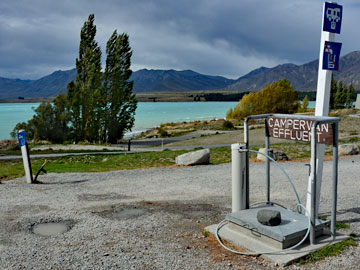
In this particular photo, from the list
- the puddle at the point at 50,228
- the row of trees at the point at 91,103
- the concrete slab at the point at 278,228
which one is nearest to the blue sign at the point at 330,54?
the concrete slab at the point at 278,228

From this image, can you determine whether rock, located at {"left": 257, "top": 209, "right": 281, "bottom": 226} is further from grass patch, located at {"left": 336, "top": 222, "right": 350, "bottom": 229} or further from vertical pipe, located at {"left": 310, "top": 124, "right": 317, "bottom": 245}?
grass patch, located at {"left": 336, "top": 222, "right": 350, "bottom": 229}

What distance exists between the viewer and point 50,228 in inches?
292

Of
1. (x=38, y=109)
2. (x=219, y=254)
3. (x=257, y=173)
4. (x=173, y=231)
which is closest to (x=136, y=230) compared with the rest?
(x=173, y=231)

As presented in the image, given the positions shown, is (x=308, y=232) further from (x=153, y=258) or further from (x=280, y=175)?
(x=280, y=175)

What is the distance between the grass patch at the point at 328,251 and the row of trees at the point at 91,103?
1369 inches

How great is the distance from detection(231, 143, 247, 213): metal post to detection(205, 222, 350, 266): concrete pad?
493 millimetres

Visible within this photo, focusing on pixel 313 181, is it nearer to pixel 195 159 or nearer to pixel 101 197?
pixel 101 197

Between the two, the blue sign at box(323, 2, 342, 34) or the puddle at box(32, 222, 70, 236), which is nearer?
the blue sign at box(323, 2, 342, 34)

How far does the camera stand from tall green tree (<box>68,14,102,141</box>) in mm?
38344

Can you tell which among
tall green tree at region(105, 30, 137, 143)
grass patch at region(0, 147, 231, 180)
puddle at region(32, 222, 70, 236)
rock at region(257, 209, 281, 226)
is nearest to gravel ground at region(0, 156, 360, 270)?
puddle at region(32, 222, 70, 236)

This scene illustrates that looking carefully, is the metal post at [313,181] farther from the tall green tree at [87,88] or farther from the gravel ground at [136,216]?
the tall green tree at [87,88]

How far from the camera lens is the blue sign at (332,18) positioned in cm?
641

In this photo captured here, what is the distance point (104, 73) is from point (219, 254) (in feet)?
122

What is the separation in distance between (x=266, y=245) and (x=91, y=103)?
34697mm
